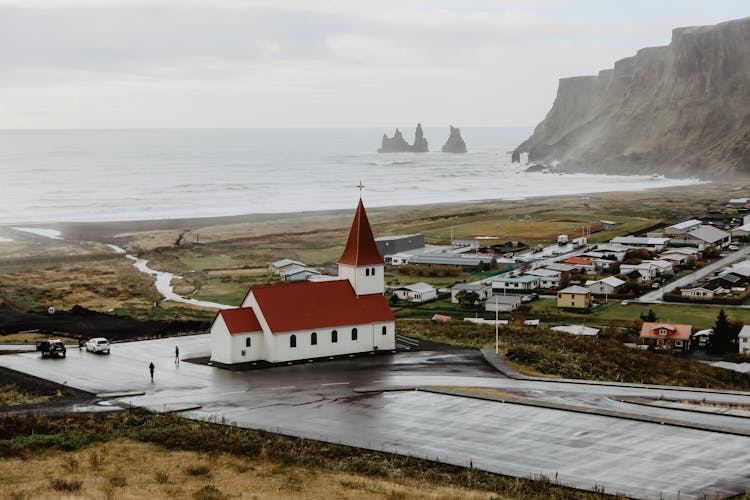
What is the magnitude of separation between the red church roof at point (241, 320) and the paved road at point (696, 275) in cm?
3629

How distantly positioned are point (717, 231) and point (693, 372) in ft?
192

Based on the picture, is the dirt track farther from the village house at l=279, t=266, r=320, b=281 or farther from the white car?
the village house at l=279, t=266, r=320, b=281

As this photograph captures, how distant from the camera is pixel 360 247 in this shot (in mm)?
43656

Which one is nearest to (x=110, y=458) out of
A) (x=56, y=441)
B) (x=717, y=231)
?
(x=56, y=441)

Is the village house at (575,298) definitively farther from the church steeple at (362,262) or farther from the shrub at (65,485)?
the shrub at (65,485)

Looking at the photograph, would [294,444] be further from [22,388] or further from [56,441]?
[22,388]

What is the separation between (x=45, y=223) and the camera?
119 meters

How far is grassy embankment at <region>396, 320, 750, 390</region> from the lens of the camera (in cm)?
4150

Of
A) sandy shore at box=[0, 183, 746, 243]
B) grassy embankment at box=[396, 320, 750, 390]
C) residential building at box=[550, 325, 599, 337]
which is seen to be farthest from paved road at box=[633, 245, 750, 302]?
sandy shore at box=[0, 183, 746, 243]

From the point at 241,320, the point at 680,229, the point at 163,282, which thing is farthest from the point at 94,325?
the point at 680,229

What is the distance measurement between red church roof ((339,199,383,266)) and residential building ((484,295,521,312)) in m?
21.4

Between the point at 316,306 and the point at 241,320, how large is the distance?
3359 mm

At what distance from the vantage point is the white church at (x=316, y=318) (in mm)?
40469

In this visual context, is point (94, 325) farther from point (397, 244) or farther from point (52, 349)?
point (397, 244)
